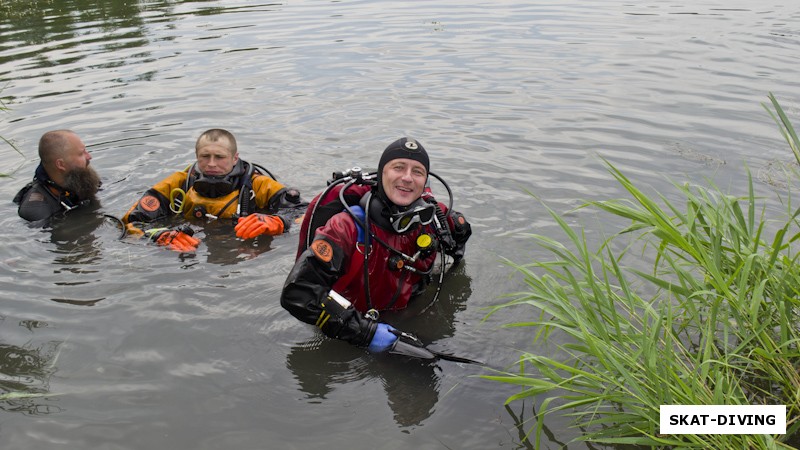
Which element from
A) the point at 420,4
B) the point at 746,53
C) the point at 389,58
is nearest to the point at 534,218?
the point at 389,58

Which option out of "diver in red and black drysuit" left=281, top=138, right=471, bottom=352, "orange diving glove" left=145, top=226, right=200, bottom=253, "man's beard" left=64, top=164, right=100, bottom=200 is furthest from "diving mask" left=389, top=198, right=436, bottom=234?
"man's beard" left=64, top=164, right=100, bottom=200

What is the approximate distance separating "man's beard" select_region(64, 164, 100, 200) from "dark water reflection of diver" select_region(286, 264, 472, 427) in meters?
3.35

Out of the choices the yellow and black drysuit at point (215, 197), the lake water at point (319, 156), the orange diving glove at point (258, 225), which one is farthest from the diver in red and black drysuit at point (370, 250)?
the yellow and black drysuit at point (215, 197)

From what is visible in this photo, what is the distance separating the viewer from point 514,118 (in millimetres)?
8453

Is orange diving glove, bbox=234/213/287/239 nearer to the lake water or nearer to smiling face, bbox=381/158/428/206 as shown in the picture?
the lake water

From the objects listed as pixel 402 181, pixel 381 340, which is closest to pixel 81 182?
pixel 402 181

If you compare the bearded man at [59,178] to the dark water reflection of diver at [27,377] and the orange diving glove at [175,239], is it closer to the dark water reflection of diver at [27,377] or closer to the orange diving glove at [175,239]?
the orange diving glove at [175,239]

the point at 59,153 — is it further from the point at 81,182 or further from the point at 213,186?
the point at 213,186

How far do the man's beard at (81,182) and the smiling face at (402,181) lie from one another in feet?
11.8

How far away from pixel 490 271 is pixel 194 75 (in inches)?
278

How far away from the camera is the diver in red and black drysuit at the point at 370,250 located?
400cm

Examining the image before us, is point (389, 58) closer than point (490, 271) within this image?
No

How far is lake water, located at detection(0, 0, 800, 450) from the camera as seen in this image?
3.73 m

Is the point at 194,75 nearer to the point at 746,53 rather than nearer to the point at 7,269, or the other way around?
the point at 7,269
